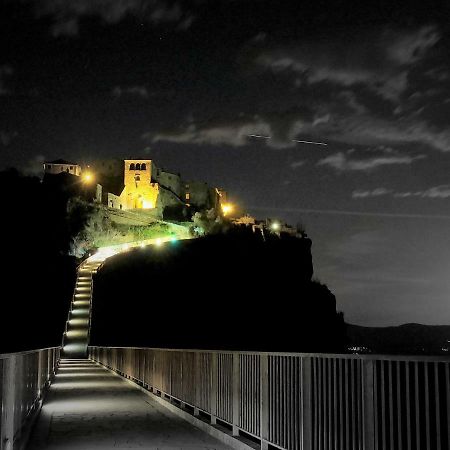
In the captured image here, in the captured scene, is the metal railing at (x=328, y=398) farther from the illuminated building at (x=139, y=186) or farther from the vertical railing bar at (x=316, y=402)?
the illuminated building at (x=139, y=186)

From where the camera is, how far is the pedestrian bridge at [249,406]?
5.81m

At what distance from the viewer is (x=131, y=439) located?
10969 mm

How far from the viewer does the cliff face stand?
90.5 meters

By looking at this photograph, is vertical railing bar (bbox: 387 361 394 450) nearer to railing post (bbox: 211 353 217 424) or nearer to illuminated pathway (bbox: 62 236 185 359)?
railing post (bbox: 211 353 217 424)

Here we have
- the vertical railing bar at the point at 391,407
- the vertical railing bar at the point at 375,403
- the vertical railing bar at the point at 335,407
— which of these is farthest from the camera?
the vertical railing bar at the point at 335,407

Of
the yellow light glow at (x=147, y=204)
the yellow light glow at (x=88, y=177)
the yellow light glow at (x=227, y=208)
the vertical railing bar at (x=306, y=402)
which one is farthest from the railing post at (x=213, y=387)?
the yellow light glow at (x=227, y=208)

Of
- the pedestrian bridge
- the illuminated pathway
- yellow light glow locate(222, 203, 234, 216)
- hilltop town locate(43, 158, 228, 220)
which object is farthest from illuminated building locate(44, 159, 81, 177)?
the pedestrian bridge

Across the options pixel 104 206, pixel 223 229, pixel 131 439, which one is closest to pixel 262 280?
pixel 223 229

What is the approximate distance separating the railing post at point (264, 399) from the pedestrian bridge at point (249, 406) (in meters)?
0.01

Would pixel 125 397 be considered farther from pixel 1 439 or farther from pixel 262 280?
pixel 262 280

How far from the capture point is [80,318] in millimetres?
68375

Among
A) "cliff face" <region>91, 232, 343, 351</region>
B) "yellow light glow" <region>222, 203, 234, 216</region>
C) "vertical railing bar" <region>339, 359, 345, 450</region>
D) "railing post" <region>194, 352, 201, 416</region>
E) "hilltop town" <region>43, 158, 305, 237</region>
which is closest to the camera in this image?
"vertical railing bar" <region>339, 359, 345, 450</region>

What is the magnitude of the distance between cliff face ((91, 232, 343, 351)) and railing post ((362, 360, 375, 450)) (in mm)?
70797

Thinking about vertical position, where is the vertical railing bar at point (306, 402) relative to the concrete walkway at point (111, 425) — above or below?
above
